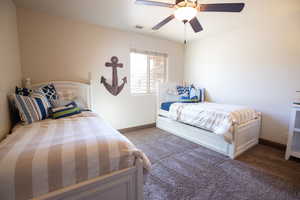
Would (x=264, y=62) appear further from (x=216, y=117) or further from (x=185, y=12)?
(x=185, y=12)

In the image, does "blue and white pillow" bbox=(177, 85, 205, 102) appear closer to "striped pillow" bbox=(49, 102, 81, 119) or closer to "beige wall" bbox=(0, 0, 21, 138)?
"striped pillow" bbox=(49, 102, 81, 119)

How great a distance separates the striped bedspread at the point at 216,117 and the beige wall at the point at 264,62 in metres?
0.41

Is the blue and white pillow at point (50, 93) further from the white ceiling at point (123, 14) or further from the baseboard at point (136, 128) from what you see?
the baseboard at point (136, 128)

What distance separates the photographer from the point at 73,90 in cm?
260

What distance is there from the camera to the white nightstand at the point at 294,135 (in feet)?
7.02

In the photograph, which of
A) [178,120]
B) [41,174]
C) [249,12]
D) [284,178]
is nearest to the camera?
[41,174]

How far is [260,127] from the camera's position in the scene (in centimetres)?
287

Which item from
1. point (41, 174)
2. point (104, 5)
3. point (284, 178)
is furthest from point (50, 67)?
point (284, 178)

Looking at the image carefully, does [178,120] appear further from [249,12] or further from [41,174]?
[41,174]

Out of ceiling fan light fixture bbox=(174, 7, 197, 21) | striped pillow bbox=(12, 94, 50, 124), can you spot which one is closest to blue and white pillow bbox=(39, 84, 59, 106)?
striped pillow bbox=(12, 94, 50, 124)

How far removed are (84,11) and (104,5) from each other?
0.44 m

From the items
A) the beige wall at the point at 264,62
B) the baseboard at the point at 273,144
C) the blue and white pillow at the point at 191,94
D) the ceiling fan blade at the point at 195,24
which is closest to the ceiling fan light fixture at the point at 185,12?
the ceiling fan blade at the point at 195,24

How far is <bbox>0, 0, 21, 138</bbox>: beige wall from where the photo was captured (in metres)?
1.58

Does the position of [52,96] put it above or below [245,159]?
above
